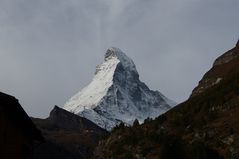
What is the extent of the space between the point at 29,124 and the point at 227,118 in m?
125

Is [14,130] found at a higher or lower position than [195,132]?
lower

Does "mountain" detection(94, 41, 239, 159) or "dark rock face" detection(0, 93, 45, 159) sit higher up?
"mountain" detection(94, 41, 239, 159)

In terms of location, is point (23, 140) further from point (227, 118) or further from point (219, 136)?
point (227, 118)

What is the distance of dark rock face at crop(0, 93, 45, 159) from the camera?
30.0 meters

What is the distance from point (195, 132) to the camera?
150 meters

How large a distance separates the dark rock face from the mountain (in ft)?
267

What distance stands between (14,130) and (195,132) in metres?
122

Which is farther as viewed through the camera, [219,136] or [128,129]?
[128,129]

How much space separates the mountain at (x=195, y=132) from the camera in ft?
426

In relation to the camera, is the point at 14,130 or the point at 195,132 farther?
the point at 195,132

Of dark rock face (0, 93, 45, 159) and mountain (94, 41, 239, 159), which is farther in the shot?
mountain (94, 41, 239, 159)

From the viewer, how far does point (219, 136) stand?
139625 mm

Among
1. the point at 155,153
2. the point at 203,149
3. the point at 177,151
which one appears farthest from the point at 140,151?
the point at 177,151

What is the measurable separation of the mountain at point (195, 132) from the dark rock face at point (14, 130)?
3203 inches
